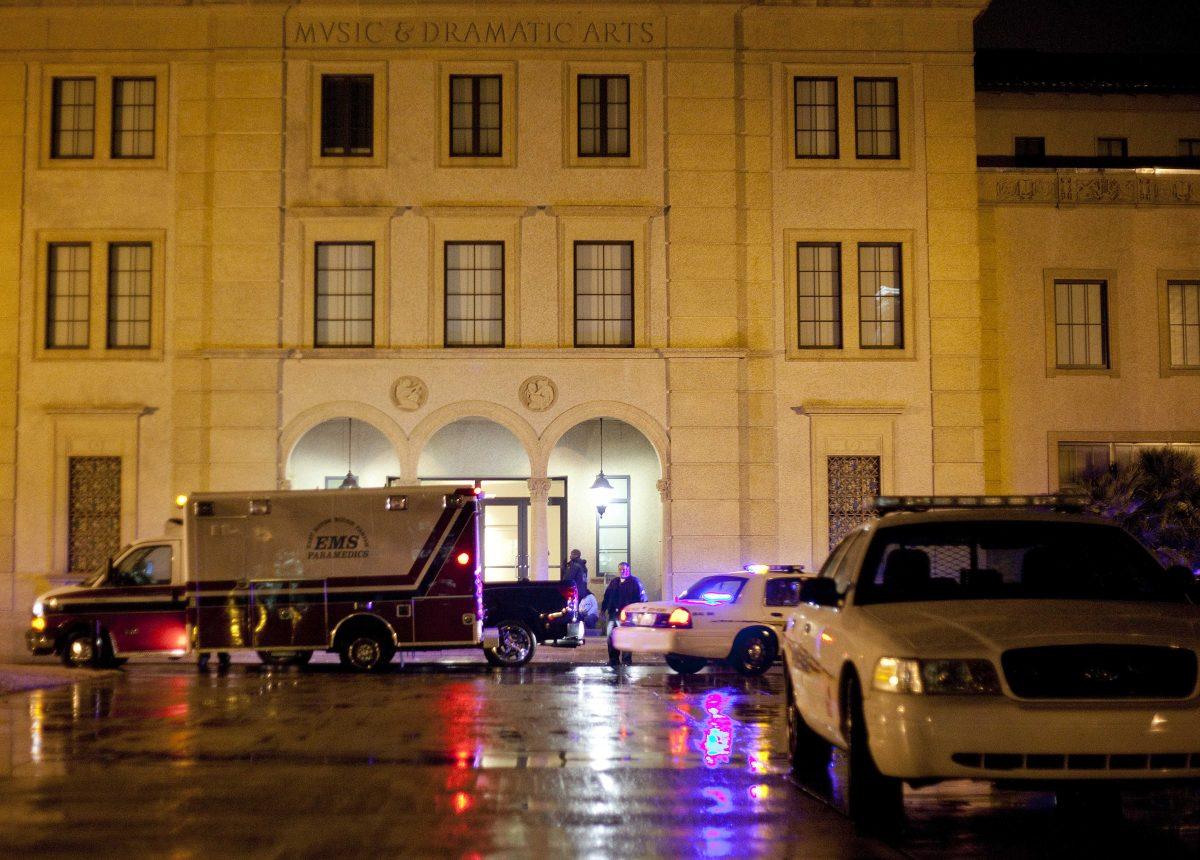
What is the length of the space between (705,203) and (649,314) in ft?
8.20

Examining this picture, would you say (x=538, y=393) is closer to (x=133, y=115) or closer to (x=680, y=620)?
(x=680, y=620)

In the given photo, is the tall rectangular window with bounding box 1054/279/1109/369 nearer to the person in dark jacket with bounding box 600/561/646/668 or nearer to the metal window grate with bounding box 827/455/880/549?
the metal window grate with bounding box 827/455/880/549

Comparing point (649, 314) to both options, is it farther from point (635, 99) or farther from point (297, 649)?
point (297, 649)

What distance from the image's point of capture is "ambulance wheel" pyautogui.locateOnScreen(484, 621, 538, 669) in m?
22.3

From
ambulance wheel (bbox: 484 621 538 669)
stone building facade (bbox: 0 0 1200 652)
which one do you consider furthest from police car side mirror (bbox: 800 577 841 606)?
stone building facade (bbox: 0 0 1200 652)

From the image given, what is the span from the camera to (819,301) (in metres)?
29.2

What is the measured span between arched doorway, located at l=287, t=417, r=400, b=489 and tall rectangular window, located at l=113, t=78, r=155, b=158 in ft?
22.4

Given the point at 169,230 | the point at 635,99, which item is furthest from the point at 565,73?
the point at 169,230

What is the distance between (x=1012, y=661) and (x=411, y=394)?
857 inches

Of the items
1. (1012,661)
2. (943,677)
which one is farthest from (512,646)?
(1012,661)

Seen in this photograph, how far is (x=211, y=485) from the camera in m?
28.5

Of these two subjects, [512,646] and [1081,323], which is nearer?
[512,646]

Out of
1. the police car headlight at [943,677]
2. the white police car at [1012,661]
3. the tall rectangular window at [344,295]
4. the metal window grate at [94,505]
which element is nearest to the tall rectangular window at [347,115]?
the tall rectangular window at [344,295]

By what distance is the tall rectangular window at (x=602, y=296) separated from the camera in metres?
29.0
